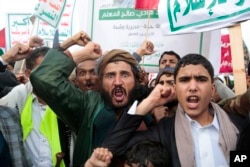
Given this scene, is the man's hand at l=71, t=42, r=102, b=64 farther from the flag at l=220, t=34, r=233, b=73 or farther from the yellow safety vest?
the flag at l=220, t=34, r=233, b=73

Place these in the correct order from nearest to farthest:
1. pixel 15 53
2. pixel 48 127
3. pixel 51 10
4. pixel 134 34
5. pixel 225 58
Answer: pixel 48 127 → pixel 15 53 → pixel 134 34 → pixel 51 10 → pixel 225 58

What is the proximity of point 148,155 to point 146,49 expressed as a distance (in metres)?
1.82

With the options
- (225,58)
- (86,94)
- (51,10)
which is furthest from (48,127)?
(225,58)

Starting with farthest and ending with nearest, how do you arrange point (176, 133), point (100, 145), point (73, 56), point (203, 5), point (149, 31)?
point (149, 31), point (203, 5), point (73, 56), point (100, 145), point (176, 133)

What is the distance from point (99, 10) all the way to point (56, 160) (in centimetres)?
217

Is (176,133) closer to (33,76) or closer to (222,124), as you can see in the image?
(222,124)

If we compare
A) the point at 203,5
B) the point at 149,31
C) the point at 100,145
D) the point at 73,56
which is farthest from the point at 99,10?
the point at 100,145

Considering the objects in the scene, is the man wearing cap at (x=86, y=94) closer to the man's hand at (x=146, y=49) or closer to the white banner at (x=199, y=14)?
the white banner at (x=199, y=14)

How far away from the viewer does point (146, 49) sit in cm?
389

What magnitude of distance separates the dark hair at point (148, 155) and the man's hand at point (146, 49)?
1.72 meters

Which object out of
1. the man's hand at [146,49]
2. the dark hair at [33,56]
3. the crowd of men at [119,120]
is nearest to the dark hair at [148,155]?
the crowd of men at [119,120]

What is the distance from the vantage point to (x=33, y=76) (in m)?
2.51

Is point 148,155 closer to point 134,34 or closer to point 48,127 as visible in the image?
point 48,127

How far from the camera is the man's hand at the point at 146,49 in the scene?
3873 mm
